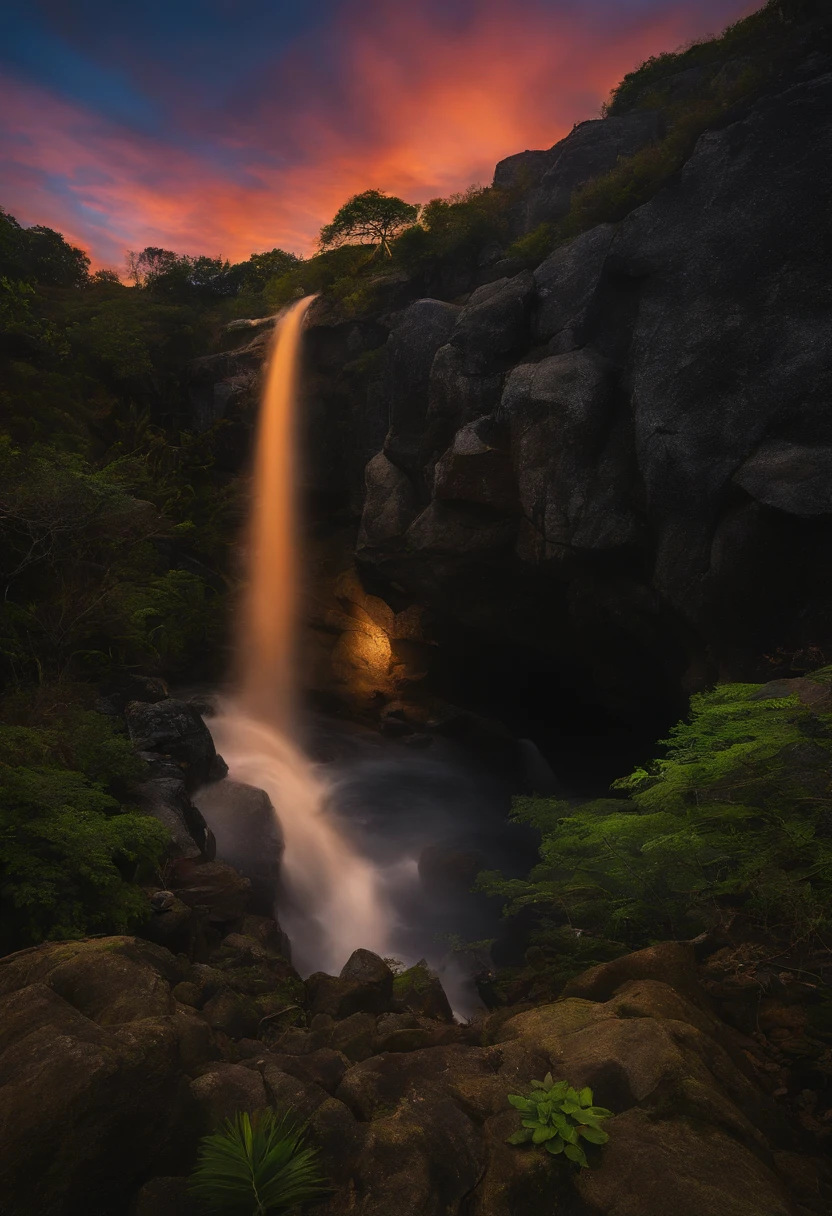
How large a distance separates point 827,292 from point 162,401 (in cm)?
2694

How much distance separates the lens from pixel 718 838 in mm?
5586

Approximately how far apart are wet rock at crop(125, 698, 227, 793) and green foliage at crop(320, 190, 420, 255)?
22.1 metres

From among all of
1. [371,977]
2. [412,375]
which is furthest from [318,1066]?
[412,375]

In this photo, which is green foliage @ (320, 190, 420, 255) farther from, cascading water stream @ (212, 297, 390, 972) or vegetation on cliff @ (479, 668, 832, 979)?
vegetation on cliff @ (479, 668, 832, 979)

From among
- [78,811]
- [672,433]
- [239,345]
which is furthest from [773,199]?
[239,345]

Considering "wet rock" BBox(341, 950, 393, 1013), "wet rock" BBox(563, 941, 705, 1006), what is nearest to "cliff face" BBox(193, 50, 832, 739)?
"wet rock" BBox(563, 941, 705, 1006)

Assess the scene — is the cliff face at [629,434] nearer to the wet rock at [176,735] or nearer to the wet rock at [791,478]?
the wet rock at [791,478]

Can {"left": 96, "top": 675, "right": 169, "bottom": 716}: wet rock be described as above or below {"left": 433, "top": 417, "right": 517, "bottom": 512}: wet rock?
below

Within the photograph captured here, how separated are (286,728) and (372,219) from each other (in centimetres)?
2214

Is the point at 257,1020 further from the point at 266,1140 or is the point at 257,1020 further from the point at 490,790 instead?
the point at 490,790

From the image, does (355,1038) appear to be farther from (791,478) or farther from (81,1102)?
(791,478)

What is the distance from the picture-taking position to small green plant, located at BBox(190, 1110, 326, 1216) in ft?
11.0

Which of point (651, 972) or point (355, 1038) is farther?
point (355, 1038)

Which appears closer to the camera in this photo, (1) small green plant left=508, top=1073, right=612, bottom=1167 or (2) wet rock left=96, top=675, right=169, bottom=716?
(1) small green plant left=508, top=1073, right=612, bottom=1167
